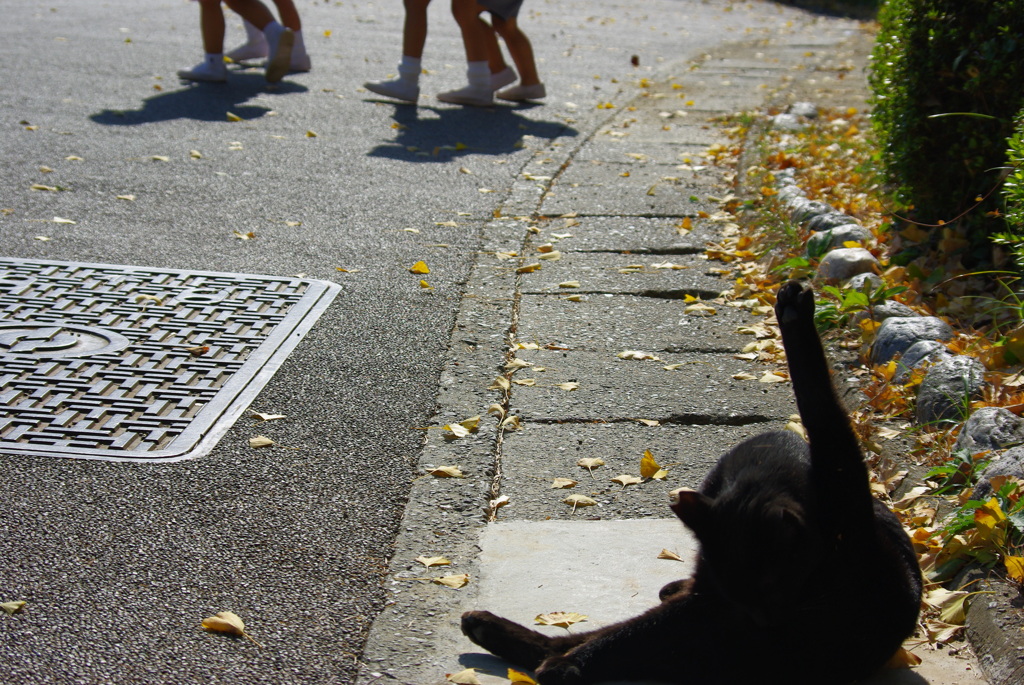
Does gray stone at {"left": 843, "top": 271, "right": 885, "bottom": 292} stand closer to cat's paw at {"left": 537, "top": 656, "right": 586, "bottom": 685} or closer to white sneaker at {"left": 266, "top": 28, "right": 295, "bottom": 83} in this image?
cat's paw at {"left": 537, "top": 656, "right": 586, "bottom": 685}

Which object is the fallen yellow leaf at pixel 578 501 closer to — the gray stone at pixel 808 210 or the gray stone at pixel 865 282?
the gray stone at pixel 865 282

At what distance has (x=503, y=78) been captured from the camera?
8.38m

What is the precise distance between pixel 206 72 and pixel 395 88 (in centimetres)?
170

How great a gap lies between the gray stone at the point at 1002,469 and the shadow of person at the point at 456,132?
470 cm

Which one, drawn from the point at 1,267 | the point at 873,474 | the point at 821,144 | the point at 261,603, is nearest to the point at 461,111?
the point at 821,144

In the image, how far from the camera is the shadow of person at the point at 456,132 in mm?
7027

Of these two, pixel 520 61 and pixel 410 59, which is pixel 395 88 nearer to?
pixel 410 59

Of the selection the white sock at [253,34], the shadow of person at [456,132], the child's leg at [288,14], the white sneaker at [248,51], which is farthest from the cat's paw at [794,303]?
the white sock at [253,34]

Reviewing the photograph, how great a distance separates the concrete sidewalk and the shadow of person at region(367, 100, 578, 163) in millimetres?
633

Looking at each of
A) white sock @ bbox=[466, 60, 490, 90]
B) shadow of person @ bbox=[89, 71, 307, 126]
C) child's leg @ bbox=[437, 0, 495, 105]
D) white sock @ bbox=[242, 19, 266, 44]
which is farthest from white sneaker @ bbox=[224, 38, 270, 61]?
white sock @ bbox=[466, 60, 490, 90]

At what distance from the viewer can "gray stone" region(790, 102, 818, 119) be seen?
8.17 m

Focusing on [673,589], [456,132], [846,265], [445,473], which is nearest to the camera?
[673,589]

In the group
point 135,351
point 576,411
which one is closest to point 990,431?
point 576,411

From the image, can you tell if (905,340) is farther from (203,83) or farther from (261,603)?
(203,83)
